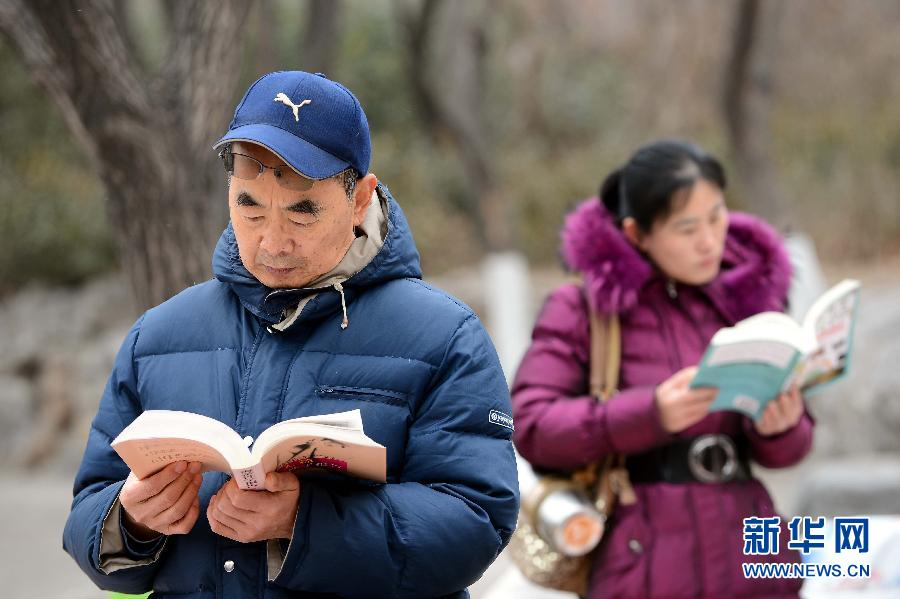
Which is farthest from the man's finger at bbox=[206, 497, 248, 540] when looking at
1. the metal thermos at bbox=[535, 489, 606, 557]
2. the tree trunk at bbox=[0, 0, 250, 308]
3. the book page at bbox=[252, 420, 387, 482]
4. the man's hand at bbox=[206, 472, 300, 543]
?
the tree trunk at bbox=[0, 0, 250, 308]

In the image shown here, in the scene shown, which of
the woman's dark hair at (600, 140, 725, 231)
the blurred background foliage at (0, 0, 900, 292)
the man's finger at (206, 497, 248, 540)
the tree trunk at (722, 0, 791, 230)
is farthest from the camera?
the blurred background foliage at (0, 0, 900, 292)

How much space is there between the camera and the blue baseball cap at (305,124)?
2.09 m

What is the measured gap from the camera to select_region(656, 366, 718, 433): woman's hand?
307cm

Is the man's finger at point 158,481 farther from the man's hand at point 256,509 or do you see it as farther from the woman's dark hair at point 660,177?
the woman's dark hair at point 660,177

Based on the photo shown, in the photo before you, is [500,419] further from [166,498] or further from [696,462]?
[696,462]

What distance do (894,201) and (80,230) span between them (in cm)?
911

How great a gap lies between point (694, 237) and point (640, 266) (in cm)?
16

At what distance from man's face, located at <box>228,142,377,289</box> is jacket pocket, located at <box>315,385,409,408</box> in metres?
0.20

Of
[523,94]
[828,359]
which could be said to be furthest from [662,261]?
[523,94]

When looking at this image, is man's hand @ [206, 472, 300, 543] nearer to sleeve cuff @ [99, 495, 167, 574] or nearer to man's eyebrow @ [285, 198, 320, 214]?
sleeve cuff @ [99, 495, 167, 574]

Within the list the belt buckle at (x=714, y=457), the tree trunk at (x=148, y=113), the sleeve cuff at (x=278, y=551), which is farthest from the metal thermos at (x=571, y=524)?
the tree trunk at (x=148, y=113)

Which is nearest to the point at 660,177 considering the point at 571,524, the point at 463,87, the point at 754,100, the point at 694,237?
the point at 694,237

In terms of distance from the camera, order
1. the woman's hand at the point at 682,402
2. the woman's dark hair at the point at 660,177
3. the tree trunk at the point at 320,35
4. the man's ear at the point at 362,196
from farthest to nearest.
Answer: the tree trunk at the point at 320,35, the woman's dark hair at the point at 660,177, the woman's hand at the point at 682,402, the man's ear at the point at 362,196

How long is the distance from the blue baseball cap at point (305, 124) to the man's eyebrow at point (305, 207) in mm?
61
